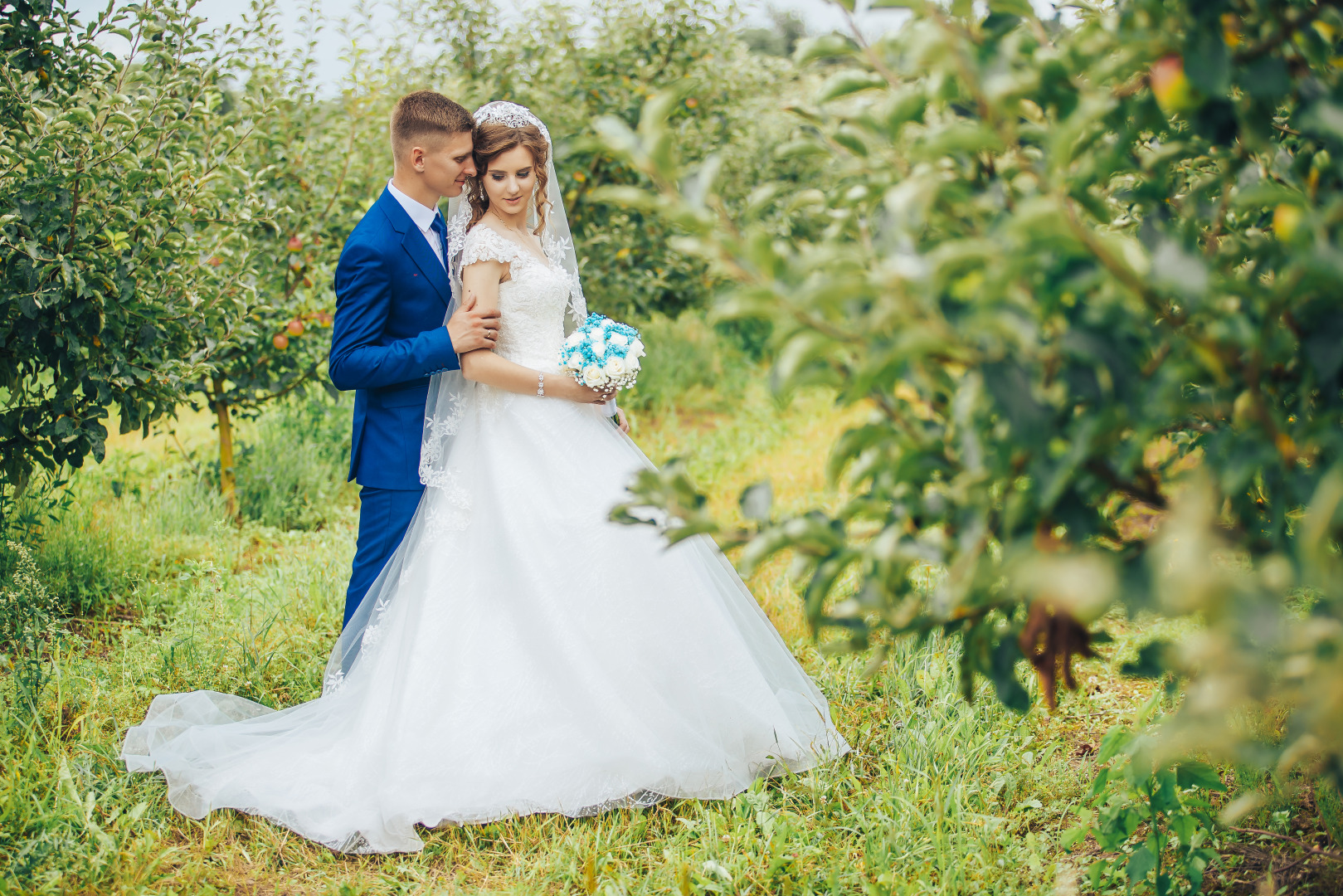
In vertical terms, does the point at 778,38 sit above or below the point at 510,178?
above

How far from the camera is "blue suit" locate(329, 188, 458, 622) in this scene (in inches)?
103

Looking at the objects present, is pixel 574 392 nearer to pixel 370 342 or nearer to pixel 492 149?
pixel 370 342

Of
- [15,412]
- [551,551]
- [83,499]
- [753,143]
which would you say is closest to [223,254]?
[15,412]

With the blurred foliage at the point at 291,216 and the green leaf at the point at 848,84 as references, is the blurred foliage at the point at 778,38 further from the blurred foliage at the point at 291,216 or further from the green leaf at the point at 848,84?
the green leaf at the point at 848,84

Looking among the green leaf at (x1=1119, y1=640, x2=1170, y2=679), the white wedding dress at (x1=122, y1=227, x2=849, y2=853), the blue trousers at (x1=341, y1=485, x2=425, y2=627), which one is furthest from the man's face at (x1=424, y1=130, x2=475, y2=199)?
the green leaf at (x1=1119, y1=640, x2=1170, y2=679)

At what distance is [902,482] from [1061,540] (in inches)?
9.7

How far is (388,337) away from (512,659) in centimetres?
106

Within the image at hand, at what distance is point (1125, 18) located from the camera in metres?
1.06

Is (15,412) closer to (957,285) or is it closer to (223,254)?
(223,254)

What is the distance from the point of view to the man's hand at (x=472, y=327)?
2.63m

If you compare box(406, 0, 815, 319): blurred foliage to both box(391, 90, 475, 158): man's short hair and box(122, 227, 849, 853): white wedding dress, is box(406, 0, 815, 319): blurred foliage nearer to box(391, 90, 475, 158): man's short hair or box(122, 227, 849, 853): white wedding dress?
box(391, 90, 475, 158): man's short hair

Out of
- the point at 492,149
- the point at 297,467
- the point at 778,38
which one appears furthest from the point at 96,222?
the point at 778,38

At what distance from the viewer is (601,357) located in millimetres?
2744

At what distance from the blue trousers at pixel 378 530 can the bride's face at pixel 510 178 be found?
950 millimetres
